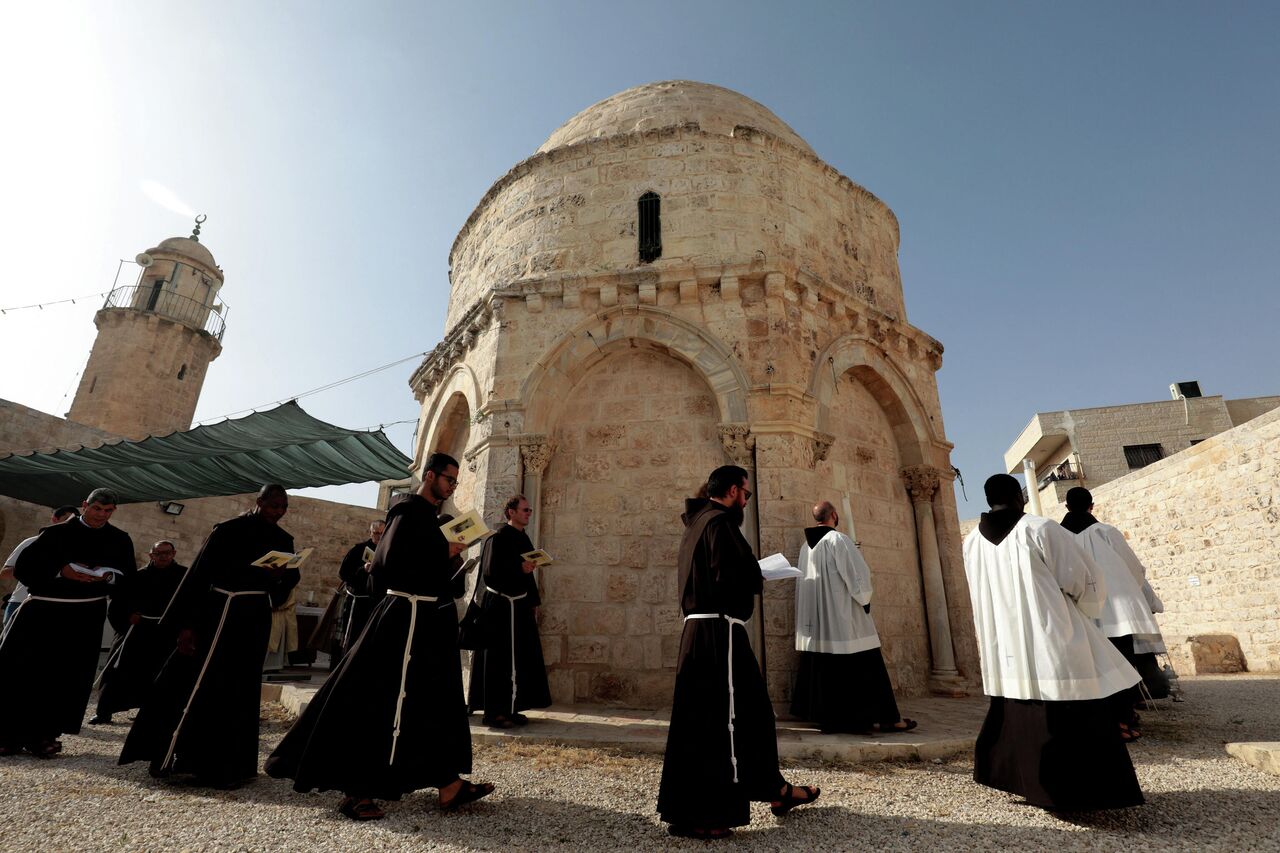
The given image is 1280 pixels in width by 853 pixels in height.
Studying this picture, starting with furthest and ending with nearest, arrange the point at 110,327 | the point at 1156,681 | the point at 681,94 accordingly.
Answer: the point at 110,327
the point at 681,94
the point at 1156,681

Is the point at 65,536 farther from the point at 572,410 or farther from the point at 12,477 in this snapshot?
the point at 12,477

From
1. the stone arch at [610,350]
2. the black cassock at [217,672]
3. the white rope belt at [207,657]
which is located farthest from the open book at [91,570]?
the stone arch at [610,350]

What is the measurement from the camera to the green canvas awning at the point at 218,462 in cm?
911

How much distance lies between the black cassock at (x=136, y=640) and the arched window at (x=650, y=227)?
587cm

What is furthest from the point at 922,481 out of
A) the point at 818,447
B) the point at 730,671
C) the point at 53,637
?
the point at 53,637

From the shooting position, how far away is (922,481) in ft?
24.8

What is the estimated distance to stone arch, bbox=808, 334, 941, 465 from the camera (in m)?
7.30

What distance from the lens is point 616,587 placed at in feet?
19.9

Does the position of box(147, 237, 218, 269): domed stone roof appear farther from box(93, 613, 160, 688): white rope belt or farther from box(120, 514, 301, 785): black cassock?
box(120, 514, 301, 785): black cassock

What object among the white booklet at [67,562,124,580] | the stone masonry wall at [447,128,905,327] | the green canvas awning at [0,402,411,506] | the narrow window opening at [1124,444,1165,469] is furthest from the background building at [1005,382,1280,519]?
the white booklet at [67,562,124,580]

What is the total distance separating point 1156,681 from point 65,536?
345 inches

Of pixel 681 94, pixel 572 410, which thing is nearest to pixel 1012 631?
pixel 572 410

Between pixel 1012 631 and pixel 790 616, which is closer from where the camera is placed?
pixel 1012 631

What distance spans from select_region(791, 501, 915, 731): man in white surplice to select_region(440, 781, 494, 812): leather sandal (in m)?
2.83
